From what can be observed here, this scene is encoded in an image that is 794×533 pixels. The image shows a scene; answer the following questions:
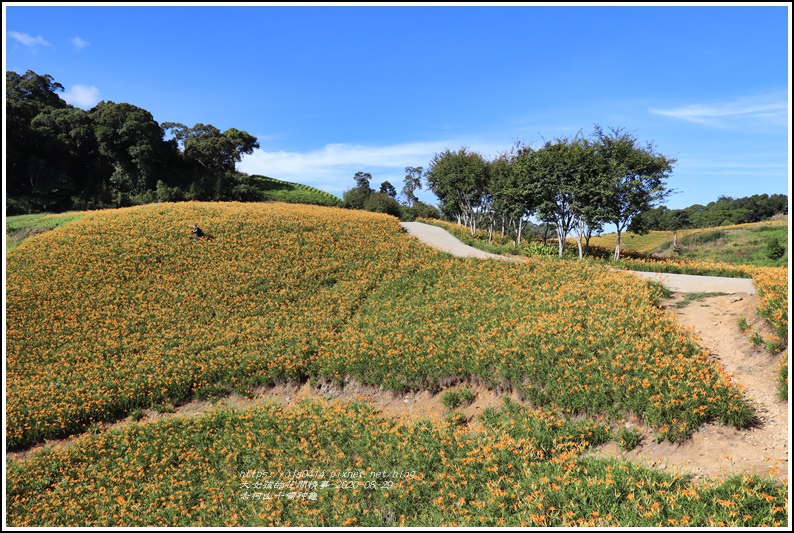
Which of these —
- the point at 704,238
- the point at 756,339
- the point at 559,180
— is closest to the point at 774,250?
the point at 704,238

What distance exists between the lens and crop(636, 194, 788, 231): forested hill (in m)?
62.2

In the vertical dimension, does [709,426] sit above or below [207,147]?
below

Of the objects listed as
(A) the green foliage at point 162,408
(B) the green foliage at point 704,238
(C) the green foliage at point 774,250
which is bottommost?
(A) the green foliage at point 162,408

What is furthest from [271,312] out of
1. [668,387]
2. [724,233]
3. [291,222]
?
[724,233]

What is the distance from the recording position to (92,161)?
52.3m

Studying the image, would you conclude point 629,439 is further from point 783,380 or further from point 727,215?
point 727,215

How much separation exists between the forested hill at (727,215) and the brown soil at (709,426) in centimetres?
5640

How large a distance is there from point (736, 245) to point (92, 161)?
81.3 m

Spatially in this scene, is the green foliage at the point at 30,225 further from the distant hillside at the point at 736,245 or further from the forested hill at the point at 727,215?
the forested hill at the point at 727,215

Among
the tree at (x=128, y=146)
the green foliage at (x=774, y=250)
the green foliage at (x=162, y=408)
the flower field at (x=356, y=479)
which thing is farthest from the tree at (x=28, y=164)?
the green foliage at (x=774, y=250)

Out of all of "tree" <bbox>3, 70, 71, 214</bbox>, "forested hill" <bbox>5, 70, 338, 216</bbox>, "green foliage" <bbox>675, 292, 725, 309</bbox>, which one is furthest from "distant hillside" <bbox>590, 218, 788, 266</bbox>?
"tree" <bbox>3, 70, 71, 214</bbox>

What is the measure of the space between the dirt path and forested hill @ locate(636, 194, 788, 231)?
58.3 meters

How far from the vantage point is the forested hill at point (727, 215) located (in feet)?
204

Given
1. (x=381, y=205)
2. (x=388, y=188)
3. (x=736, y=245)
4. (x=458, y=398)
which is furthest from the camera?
(x=388, y=188)
